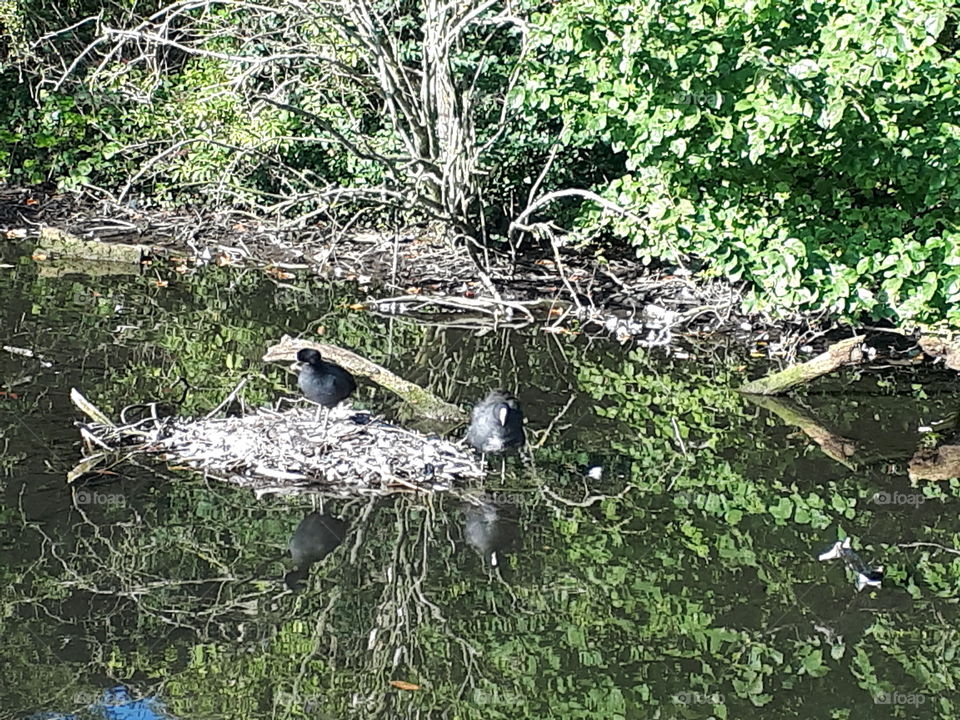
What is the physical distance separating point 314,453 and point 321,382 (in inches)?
16.2

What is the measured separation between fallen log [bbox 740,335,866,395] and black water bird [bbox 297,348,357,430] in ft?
11.9

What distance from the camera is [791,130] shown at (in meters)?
8.25

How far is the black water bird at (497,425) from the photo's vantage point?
7.34m

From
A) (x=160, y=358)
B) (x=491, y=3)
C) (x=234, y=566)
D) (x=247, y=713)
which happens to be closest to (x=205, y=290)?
(x=160, y=358)

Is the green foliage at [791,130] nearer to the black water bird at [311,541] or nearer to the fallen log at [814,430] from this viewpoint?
the fallen log at [814,430]

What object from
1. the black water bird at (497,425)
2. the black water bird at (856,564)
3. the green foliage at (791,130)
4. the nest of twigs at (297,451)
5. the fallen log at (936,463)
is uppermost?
the green foliage at (791,130)

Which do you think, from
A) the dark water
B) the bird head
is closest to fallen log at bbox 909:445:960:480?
the dark water

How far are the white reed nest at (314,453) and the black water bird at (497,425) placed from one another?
187 mm

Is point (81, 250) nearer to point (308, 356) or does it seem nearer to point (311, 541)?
point (308, 356)

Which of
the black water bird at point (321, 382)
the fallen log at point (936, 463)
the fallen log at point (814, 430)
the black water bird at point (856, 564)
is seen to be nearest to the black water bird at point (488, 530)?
the black water bird at point (321, 382)

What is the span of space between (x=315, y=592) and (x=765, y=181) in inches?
201

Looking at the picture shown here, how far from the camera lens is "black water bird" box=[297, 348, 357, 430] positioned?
738 centimetres

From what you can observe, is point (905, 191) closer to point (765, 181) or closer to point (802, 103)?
point (765, 181)

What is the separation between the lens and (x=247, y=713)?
5129 mm
